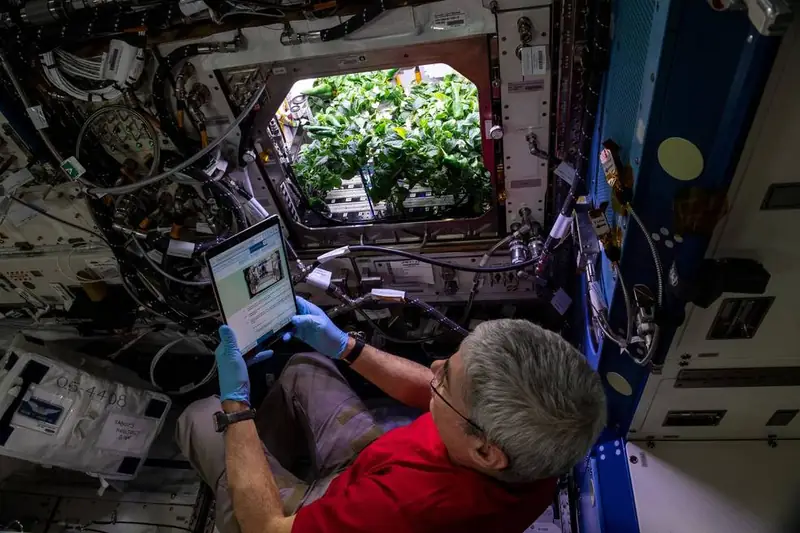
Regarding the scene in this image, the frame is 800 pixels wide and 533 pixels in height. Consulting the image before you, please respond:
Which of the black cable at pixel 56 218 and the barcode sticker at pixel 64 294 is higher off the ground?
the black cable at pixel 56 218

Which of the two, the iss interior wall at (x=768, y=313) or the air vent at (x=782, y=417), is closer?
the iss interior wall at (x=768, y=313)

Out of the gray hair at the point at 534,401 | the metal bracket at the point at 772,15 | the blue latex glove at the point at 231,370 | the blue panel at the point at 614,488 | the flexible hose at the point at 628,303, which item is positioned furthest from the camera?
the blue latex glove at the point at 231,370

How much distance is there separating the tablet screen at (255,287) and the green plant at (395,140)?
0.68 m

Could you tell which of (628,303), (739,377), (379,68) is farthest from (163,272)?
(739,377)

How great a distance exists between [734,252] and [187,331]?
302 centimetres

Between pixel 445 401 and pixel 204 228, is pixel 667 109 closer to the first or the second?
pixel 445 401

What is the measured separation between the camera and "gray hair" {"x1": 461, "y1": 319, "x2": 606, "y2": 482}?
5.46 feet

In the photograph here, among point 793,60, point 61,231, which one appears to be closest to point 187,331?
point 61,231

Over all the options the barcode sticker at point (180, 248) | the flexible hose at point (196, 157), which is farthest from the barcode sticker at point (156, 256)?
the flexible hose at point (196, 157)

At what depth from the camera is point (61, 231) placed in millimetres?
3145

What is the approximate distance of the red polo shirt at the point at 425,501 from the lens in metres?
1.87

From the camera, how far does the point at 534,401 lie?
5.47 ft

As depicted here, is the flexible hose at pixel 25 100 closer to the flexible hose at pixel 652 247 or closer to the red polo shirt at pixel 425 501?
the red polo shirt at pixel 425 501

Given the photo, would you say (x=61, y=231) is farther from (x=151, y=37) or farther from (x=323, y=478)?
(x=323, y=478)
